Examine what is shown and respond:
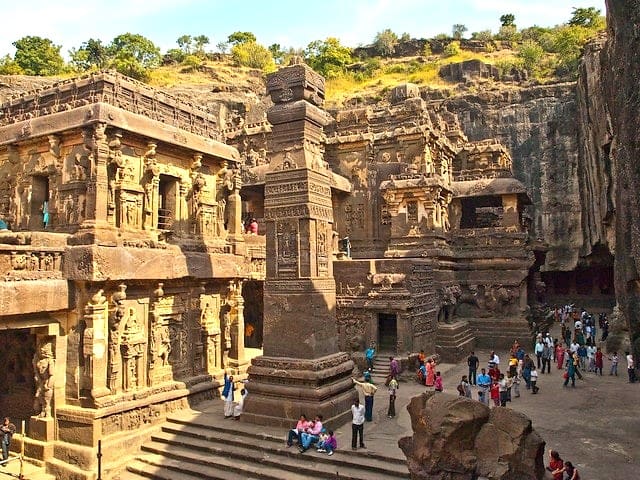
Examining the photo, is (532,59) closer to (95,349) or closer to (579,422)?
(579,422)

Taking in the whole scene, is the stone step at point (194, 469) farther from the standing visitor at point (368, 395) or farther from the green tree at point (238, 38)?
the green tree at point (238, 38)

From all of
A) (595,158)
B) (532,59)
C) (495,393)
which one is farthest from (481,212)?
(532,59)

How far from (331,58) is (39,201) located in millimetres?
62217

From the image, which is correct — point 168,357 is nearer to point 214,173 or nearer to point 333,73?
point 214,173

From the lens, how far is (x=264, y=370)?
11.6m

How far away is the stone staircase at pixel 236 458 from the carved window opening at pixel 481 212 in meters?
20.9

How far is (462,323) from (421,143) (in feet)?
31.5

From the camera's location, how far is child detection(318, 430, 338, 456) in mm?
10078

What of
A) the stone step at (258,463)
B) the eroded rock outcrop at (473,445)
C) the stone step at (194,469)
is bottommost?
the stone step at (194,469)

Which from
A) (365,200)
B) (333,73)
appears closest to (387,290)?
(365,200)

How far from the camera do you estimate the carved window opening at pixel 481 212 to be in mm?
29069

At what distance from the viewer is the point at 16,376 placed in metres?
13.4

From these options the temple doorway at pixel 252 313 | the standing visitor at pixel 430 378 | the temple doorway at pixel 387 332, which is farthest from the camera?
the temple doorway at pixel 252 313

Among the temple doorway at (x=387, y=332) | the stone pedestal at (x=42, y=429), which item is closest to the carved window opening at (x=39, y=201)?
the stone pedestal at (x=42, y=429)
